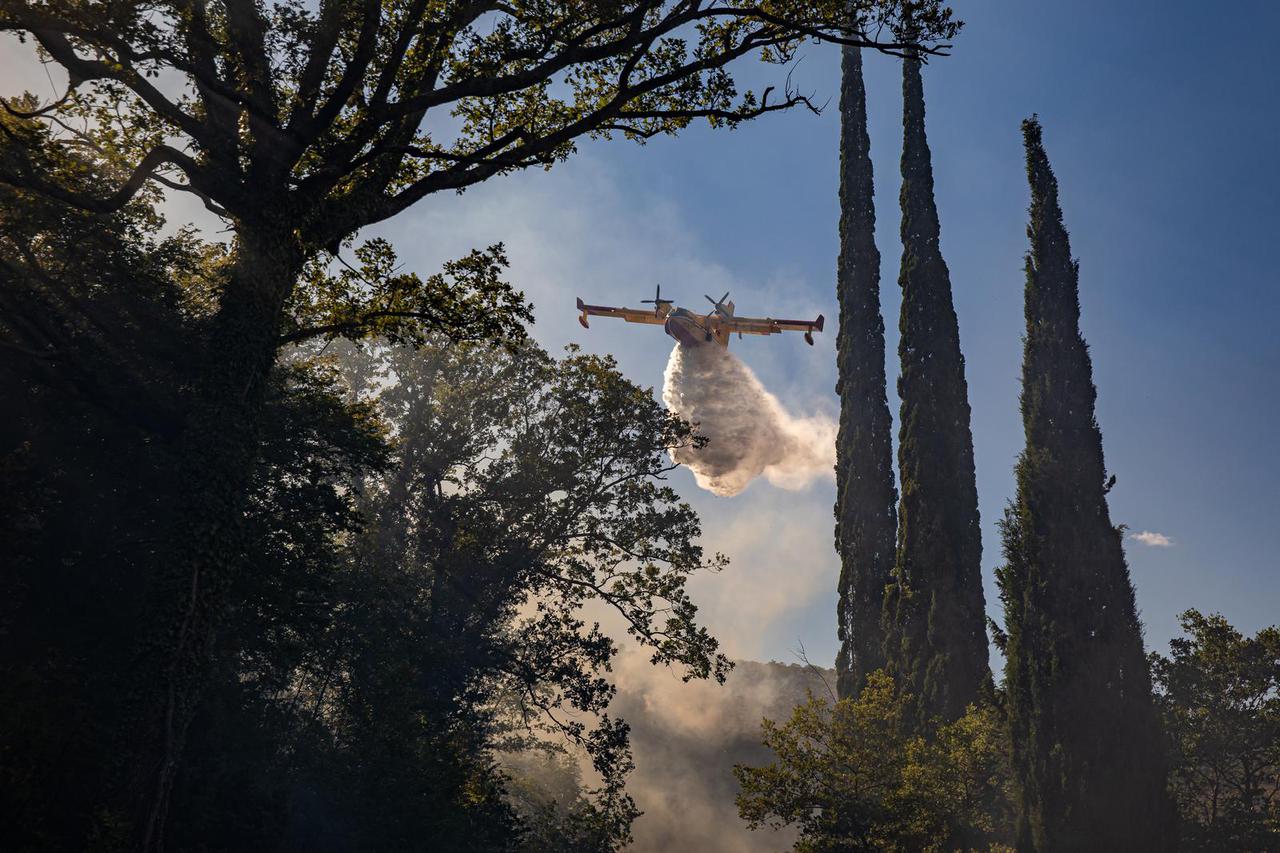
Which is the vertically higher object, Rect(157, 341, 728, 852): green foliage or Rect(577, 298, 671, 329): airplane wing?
Rect(577, 298, 671, 329): airplane wing

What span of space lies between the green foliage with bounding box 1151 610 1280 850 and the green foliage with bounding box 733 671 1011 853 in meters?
7.78

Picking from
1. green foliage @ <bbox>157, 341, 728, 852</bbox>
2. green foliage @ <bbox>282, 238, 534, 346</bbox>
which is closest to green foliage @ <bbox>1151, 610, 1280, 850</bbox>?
green foliage @ <bbox>157, 341, 728, 852</bbox>

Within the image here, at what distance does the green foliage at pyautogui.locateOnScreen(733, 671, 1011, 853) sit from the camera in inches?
824

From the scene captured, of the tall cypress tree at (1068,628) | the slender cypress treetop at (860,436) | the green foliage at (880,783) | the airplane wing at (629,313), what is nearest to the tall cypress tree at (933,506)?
the slender cypress treetop at (860,436)

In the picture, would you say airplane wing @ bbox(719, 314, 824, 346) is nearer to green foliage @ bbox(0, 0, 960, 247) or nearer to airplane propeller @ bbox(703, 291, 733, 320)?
airplane propeller @ bbox(703, 291, 733, 320)

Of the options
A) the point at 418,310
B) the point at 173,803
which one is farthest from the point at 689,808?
the point at 418,310

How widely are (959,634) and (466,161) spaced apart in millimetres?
25259

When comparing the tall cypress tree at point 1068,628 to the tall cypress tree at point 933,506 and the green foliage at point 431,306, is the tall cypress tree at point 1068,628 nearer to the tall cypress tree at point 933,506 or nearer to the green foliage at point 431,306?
the tall cypress tree at point 933,506

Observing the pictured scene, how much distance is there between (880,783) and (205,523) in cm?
1792

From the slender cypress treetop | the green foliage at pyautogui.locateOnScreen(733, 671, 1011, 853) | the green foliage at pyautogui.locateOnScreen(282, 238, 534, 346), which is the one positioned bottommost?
the green foliage at pyautogui.locateOnScreen(733, 671, 1011, 853)

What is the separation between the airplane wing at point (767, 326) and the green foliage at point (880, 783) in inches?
1108

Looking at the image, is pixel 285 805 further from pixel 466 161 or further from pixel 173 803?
pixel 466 161

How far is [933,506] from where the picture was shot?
31.6 metres

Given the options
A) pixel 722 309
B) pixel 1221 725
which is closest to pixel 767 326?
pixel 722 309
